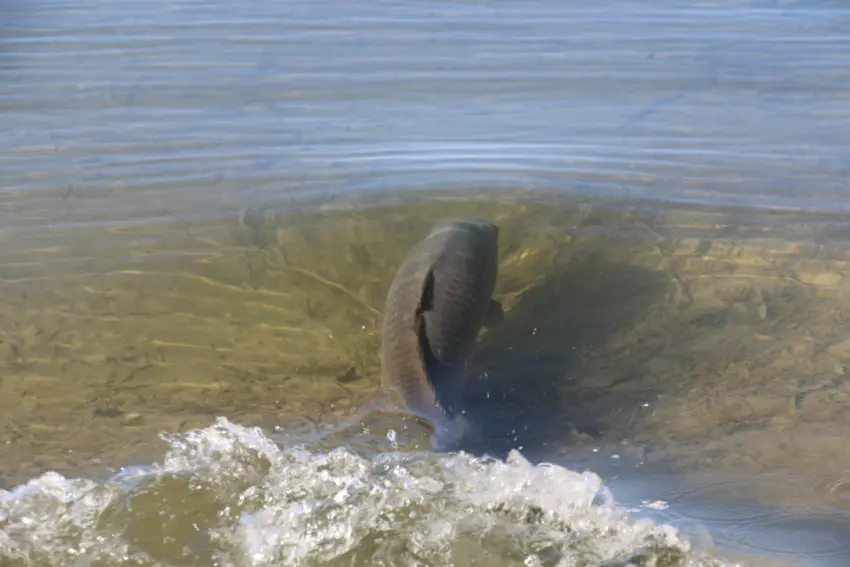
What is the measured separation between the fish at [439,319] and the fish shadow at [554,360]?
18cm

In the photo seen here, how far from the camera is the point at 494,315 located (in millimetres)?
5938

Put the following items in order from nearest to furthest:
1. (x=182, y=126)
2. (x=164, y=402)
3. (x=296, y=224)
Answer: (x=164, y=402) < (x=296, y=224) < (x=182, y=126)

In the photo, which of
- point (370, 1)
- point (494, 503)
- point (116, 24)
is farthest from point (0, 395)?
point (370, 1)

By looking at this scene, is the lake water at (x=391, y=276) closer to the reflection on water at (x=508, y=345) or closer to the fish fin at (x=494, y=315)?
the reflection on water at (x=508, y=345)

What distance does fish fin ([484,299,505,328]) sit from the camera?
589 centimetres

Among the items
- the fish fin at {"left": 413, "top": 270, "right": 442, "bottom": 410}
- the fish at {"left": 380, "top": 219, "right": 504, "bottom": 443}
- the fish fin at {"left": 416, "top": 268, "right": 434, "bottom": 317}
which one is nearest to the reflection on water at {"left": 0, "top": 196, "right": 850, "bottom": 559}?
the fish at {"left": 380, "top": 219, "right": 504, "bottom": 443}

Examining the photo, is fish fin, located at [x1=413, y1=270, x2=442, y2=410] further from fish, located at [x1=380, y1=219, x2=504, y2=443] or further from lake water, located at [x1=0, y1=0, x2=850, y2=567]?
lake water, located at [x1=0, y1=0, x2=850, y2=567]


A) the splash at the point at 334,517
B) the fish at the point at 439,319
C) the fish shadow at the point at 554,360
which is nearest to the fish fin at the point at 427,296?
the fish at the point at 439,319

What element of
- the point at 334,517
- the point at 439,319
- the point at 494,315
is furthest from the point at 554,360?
the point at 334,517

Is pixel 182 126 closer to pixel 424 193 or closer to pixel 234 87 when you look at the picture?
pixel 234 87

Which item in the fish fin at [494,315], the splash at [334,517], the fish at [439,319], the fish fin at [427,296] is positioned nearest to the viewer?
the splash at [334,517]

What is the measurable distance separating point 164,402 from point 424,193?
279cm

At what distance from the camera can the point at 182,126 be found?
8.64 metres

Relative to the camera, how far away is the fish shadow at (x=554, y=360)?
5.21 meters
